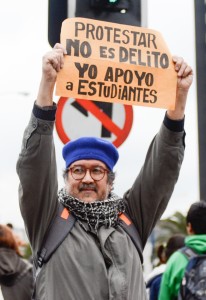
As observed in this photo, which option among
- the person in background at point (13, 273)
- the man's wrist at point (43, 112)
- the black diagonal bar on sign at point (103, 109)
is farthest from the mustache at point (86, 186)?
the person in background at point (13, 273)

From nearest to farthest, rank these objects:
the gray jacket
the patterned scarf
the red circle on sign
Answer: the gray jacket
the patterned scarf
the red circle on sign

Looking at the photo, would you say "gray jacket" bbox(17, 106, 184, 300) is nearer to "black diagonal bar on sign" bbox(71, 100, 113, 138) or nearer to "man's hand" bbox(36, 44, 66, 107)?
"man's hand" bbox(36, 44, 66, 107)

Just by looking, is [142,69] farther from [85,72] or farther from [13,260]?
[13,260]

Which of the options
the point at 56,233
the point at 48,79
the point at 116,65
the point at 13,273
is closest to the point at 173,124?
the point at 116,65

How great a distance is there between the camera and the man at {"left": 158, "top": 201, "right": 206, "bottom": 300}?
463 cm

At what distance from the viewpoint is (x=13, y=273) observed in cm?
550

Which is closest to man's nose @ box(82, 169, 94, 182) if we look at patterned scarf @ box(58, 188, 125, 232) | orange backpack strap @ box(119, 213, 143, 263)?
patterned scarf @ box(58, 188, 125, 232)

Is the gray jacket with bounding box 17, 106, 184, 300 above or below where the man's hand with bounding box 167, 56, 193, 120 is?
below

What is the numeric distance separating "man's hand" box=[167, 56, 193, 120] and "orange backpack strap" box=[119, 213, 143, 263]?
22.5 inches

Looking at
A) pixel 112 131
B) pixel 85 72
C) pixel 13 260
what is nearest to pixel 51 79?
pixel 85 72

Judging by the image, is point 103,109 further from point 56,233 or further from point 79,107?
point 56,233

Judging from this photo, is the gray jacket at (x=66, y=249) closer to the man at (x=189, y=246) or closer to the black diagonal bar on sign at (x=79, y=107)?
the man at (x=189, y=246)

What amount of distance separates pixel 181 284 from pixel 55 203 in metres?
1.49

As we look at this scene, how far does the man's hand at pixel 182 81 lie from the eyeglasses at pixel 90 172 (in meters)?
0.45
